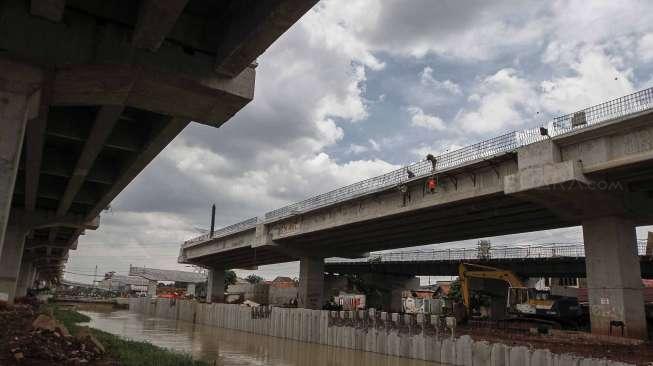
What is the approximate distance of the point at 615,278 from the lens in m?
23.4

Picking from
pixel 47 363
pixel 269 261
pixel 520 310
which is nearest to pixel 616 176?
pixel 520 310

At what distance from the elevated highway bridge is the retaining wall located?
6119mm

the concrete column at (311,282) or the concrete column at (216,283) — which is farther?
the concrete column at (216,283)

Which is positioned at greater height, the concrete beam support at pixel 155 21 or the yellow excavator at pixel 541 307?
the concrete beam support at pixel 155 21

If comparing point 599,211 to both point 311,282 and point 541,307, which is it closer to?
point 541,307

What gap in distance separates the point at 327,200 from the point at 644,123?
23.2 meters

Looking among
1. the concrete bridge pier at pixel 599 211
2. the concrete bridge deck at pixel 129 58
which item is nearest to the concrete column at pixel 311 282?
the concrete bridge pier at pixel 599 211

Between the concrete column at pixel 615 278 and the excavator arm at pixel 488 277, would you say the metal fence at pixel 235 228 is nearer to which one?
the excavator arm at pixel 488 277

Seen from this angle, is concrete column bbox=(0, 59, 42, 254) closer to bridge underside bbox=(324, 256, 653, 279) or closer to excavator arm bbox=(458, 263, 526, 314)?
excavator arm bbox=(458, 263, 526, 314)

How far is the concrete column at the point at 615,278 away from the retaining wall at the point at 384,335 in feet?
19.5

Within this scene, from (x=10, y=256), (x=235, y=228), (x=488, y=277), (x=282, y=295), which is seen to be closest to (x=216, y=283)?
(x=282, y=295)

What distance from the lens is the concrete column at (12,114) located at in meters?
9.59

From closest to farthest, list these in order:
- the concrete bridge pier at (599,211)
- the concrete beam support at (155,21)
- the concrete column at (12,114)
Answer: the concrete beam support at (155,21) → the concrete column at (12,114) → the concrete bridge pier at (599,211)

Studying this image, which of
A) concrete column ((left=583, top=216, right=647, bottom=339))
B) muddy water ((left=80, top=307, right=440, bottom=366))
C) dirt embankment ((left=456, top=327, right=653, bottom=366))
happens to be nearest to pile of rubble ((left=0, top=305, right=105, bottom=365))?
muddy water ((left=80, top=307, right=440, bottom=366))
